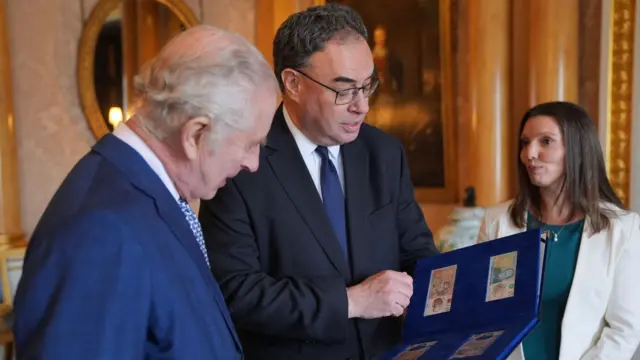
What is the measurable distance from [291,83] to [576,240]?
120 cm

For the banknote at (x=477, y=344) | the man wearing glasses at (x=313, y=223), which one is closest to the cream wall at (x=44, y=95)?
the man wearing glasses at (x=313, y=223)

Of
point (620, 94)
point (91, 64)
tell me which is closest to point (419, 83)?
point (620, 94)

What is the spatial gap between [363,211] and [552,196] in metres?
1.00

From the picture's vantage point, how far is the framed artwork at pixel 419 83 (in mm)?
4836

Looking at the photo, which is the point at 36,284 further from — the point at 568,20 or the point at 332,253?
the point at 568,20

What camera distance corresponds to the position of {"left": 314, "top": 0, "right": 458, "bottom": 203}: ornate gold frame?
4781mm

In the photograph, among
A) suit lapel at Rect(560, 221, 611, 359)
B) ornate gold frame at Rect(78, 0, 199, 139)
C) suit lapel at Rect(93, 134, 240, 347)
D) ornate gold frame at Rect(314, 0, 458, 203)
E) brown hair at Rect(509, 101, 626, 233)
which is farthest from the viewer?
ornate gold frame at Rect(314, 0, 458, 203)

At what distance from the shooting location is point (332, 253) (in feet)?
5.49

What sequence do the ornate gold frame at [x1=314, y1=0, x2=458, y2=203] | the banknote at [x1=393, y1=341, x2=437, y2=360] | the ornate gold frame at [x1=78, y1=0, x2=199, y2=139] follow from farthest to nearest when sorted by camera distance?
1. the ornate gold frame at [x1=314, y1=0, x2=458, y2=203]
2. the ornate gold frame at [x1=78, y1=0, x2=199, y2=139]
3. the banknote at [x1=393, y1=341, x2=437, y2=360]

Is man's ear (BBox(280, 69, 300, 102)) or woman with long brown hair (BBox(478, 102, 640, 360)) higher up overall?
man's ear (BBox(280, 69, 300, 102))

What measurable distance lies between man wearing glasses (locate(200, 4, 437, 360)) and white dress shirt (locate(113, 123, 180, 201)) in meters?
0.49

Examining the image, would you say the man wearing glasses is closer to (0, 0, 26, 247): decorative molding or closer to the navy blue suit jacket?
the navy blue suit jacket

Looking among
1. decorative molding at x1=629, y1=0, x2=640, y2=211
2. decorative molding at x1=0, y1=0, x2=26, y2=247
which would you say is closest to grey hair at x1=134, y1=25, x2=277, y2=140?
decorative molding at x1=0, y1=0, x2=26, y2=247

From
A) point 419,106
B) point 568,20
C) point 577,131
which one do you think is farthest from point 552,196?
point 419,106
